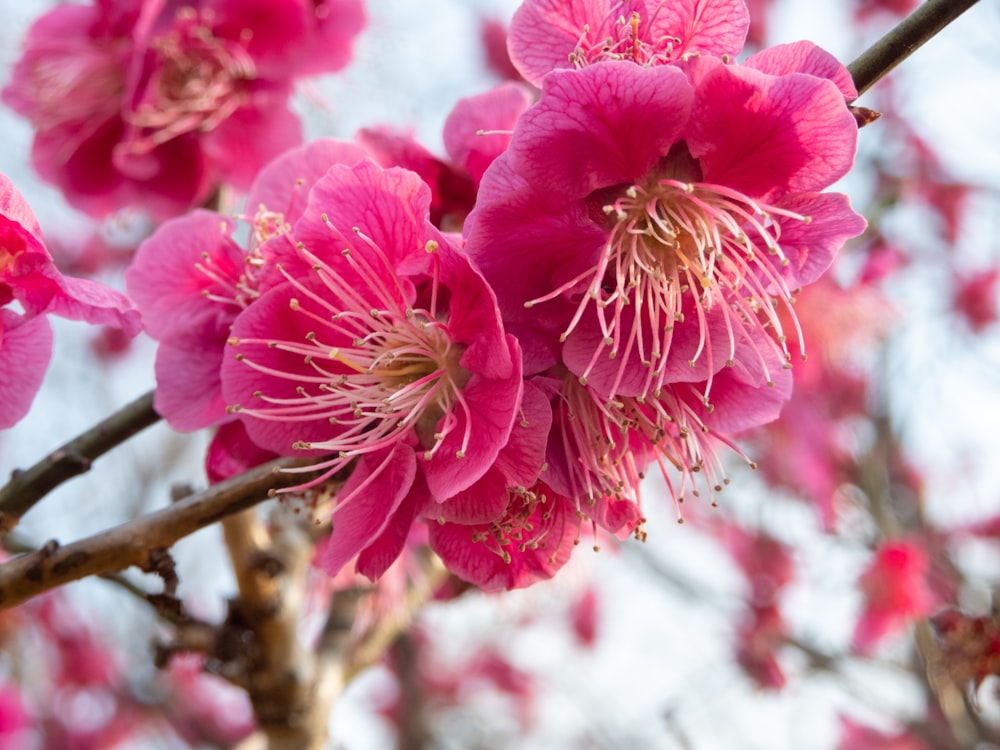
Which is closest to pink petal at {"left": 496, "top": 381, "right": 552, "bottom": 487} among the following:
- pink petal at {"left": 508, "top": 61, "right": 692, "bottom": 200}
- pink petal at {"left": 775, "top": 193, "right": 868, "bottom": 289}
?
pink petal at {"left": 508, "top": 61, "right": 692, "bottom": 200}

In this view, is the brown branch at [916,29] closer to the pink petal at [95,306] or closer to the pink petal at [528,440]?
the pink petal at [528,440]

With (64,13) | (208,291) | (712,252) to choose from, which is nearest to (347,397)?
(208,291)

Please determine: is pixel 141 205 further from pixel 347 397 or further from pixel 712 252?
pixel 712 252

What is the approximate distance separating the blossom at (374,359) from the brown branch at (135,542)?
67mm

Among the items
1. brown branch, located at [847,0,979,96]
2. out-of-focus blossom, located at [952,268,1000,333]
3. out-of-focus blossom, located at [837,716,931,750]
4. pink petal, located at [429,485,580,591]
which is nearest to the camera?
brown branch, located at [847,0,979,96]

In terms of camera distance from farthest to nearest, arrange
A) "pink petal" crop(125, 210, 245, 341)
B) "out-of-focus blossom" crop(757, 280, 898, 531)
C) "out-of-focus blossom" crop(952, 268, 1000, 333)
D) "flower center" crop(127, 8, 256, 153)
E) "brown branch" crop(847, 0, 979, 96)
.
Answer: "out-of-focus blossom" crop(952, 268, 1000, 333) < "out-of-focus blossom" crop(757, 280, 898, 531) < "flower center" crop(127, 8, 256, 153) < "pink petal" crop(125, 210, 245, 341) < "brown branch" crop(847, 0, 979, 96)

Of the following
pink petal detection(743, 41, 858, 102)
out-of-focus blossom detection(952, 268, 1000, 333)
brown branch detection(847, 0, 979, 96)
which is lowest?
out-of-focus blossom detection(952, 268, 1000, 333)

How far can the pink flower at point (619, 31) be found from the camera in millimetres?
1016

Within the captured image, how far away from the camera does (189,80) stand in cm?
183

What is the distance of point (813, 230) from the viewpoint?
1011 millimetres

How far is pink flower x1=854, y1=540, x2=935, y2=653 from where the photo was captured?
3.39m

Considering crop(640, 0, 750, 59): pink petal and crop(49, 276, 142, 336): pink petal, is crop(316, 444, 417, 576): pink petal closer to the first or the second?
crop(49, 276, 142, 336): pink petal

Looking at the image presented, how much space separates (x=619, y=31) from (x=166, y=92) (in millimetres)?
1153

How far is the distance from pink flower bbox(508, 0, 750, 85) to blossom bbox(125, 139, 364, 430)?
257 mm
